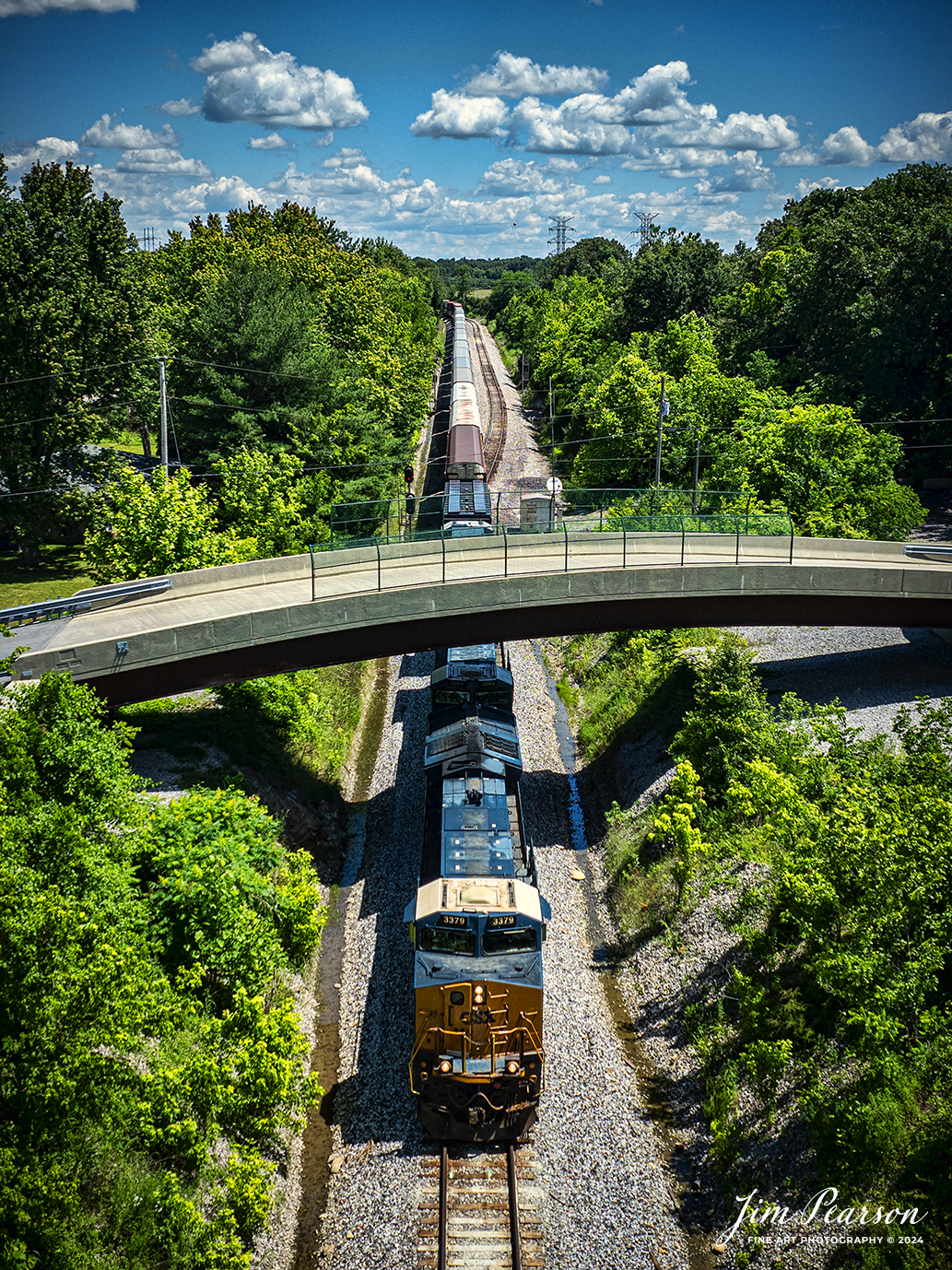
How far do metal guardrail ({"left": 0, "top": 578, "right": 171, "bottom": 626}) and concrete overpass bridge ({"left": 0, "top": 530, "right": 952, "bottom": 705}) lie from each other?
0.11m

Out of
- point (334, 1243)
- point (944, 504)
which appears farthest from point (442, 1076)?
point (944, 504)

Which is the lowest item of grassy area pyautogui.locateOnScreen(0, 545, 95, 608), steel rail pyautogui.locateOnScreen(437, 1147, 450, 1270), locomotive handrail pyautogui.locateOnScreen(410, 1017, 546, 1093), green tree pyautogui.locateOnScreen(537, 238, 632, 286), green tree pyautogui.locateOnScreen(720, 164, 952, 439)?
steel rail pyautogui.locateOnScreen(437, 1147, 450, 1270)

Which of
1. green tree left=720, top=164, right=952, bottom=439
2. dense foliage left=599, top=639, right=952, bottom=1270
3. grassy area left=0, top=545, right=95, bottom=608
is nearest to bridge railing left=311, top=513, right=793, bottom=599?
dense foliage left=599, top=639, right=952, bottom=1270

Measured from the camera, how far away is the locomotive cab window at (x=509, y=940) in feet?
61.4

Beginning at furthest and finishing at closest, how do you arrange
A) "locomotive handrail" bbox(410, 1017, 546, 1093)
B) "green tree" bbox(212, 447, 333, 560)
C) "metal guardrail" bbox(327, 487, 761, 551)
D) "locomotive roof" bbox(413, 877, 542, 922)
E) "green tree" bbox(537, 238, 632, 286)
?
1. "green tree" bbox(537, 238, 632, 286)
2. "green tree" bbox(212, 447, 333, 560)
3. "metal guardrail" bbox(327, 487, 761, 551)
4. "locomotive roof" bbox(413, 877, 542, 922)
5. "locomotive handrail" bbox(410, 1017, 546, 1093)

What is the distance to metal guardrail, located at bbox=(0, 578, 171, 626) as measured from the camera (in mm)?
26625

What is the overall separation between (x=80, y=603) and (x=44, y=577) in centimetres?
2059

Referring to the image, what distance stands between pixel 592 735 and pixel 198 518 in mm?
17201

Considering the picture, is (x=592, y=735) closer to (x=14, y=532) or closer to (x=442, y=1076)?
(x=442, y=1076)

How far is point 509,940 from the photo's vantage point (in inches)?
742

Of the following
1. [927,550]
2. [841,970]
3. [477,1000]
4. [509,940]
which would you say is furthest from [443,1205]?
[927,550]

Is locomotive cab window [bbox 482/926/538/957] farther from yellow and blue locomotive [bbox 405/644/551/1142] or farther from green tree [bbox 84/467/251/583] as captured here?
green tree [bbox 84/467/251/583]

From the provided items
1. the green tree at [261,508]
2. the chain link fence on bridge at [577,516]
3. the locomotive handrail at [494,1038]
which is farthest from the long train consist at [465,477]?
the locomotive handrail at [494,1038]

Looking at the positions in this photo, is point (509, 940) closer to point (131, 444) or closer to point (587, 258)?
point (131, 444)
